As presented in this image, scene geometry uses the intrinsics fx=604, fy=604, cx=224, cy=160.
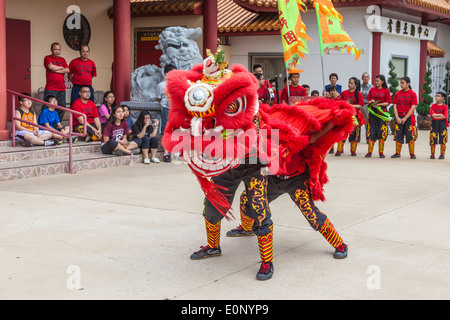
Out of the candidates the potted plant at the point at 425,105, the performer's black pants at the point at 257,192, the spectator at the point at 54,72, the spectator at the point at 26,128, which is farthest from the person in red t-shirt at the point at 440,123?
the performer's black pants at the point at 257,192

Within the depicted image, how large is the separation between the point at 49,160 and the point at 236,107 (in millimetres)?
5961

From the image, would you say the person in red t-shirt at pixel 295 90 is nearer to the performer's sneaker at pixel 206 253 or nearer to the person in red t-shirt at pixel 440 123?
the person in red t-shirt at pixel 440 123

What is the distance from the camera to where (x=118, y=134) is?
10312 mm

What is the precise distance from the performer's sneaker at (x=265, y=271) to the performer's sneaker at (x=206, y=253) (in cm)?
59

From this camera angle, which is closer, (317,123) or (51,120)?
(317,123)

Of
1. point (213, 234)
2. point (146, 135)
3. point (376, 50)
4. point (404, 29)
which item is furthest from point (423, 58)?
point (213, 234)

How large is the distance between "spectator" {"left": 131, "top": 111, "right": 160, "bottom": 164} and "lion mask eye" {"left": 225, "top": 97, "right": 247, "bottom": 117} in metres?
6.51

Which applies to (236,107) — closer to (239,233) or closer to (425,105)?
(239,233)

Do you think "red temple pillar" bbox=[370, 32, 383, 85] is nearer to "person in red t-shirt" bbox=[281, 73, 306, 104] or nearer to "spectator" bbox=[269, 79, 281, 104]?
"spectator" bbox=[269, 79, 281, 104]

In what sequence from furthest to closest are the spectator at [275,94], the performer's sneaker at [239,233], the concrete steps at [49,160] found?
the spectator at [275,94] < the concrete steps at [49,160] < the performer's sneaker at [239,233]

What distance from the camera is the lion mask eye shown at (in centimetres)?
392

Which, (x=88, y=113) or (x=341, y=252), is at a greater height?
(x=88, y=113)

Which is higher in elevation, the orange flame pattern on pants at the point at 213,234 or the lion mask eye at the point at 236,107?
the lion mask eye at the point at 236,107

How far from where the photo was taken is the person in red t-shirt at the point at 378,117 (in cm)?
1163
